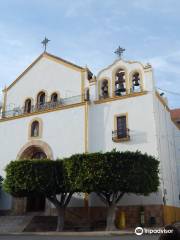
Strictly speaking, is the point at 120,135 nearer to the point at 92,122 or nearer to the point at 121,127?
the point at 121,127

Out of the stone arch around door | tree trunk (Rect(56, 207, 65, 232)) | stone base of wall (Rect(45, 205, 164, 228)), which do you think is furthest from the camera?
the stone arch around door

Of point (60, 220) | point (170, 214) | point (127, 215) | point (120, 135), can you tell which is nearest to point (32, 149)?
point (120, 135)

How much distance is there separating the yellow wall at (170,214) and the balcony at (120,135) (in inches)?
230

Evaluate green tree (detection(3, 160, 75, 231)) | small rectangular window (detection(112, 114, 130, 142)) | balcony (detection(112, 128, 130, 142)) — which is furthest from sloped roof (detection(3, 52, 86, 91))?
green tree (detection(3, 160, 75, 231))

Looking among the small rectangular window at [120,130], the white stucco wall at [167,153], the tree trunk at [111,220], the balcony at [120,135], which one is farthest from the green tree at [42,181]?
the white stucco wall at [167,153]

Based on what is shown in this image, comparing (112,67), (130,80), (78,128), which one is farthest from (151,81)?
(78,128)

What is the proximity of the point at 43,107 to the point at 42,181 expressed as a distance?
964cm

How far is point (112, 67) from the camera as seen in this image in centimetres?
2730

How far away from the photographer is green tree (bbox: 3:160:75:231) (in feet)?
70.1

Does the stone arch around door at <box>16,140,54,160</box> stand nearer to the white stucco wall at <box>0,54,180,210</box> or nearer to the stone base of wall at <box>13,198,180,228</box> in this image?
the white stucco wall at <box>0,54,180,210</box>

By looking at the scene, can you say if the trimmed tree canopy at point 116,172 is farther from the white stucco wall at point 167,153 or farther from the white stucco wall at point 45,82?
the white stucco wall at point 45,82

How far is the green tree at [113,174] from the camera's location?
19703 mm

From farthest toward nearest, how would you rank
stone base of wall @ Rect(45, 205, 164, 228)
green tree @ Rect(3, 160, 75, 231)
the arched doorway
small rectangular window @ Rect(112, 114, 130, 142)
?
the arched doorway, small rectangular window @ Rect(112, 114, 130, 142), stone base of wall @ Rect(45, 205, 164, 228), green tree @ Rect(3, 160, 75, 231)

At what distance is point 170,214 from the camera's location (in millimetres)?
23453
